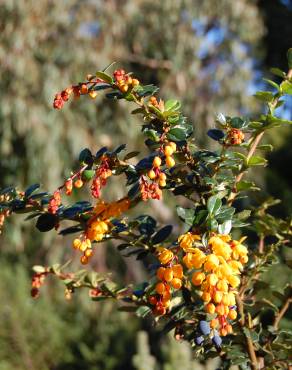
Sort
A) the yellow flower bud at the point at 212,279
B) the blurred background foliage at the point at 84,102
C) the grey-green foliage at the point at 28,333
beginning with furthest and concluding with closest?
1. the blurred background foliage at the point at 84,102
2. the grey-green foliage at the point at 28,333
3. the yellow flower bud at the point at 212,279

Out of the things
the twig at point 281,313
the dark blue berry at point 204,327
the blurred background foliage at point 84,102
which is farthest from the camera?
the blurred background foliage at point 84,102

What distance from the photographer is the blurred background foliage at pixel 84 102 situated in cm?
314

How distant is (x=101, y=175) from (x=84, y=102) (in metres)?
2.83

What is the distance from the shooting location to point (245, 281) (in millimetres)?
771

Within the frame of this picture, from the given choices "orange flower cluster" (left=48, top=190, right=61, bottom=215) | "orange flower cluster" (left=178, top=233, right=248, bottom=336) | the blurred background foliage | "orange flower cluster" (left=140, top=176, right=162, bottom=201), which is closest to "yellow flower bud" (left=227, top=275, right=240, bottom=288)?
"orange flower cluster" (left=178, top=233, right=248, bottom=336)

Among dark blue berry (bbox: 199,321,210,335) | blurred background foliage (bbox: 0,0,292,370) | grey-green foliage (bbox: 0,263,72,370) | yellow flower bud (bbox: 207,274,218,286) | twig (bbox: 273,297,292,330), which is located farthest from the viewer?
blurred background foliage (bbox: 0,0,292,370)

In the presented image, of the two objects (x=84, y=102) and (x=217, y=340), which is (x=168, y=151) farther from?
(x=84, y=102)

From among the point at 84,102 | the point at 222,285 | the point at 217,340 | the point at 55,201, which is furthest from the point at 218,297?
the point at 84,102

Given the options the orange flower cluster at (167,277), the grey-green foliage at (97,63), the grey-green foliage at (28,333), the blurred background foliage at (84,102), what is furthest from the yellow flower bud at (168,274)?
the grey-green foliage at (97,63)

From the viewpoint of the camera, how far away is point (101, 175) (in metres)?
0.66

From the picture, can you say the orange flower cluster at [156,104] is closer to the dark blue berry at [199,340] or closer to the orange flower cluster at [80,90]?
the orange flower cluster at [80,90]

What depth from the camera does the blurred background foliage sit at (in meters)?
3.14

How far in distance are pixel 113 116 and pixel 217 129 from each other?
2877 mm

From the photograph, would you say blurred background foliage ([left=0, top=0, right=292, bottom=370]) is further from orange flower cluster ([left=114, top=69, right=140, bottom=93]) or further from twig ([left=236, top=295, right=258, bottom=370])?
orange flower cluster ([left=114, top=69, right=140, bottom=93])
